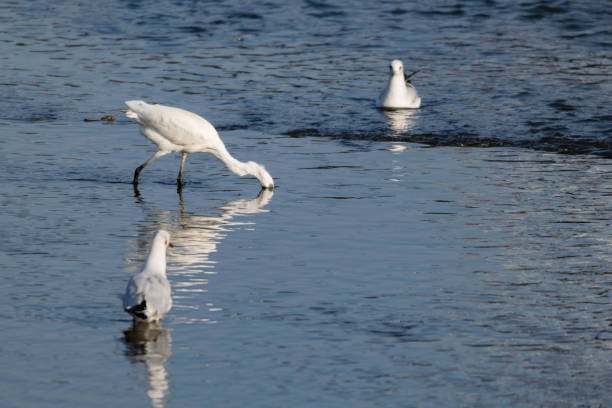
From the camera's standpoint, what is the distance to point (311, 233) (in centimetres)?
1031

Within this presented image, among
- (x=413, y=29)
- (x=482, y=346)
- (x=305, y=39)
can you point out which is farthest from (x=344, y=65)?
(x=482, y=346)

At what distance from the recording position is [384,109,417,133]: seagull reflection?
16078 millimetres

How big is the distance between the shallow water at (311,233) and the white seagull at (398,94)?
449mm

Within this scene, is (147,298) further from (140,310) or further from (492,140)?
(492,140)

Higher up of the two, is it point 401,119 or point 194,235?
point 401,119

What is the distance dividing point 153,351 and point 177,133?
19.2 ft

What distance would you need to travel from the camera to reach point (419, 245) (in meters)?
9.90

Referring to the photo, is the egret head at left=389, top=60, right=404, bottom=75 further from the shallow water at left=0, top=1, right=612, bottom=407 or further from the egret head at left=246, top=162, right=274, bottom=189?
the egret head at left=246, top=162, right=274, bottom=189

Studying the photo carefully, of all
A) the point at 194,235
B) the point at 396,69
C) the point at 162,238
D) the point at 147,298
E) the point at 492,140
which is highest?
the point at 396,69

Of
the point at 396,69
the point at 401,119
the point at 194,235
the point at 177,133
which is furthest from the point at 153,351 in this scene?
the point at 396,69

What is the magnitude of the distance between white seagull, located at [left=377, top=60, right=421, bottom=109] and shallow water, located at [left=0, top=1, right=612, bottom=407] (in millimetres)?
449

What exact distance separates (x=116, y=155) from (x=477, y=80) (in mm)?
7852

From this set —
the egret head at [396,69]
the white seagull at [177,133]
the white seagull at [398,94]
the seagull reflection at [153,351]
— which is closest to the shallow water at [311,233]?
the seagull reflection at [153,351]

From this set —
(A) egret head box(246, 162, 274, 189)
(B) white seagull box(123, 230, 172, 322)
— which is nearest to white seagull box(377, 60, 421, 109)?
(A) egret head box(246, 162, 274, 189)
